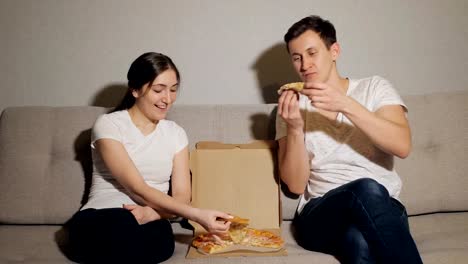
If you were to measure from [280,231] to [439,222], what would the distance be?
0.62 metres

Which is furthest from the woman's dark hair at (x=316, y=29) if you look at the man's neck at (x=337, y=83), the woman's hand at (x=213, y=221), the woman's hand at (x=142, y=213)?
the woman's hand at (x=142, y=213)

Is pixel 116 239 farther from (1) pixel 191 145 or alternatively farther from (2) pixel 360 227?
(2) pixel 360 227

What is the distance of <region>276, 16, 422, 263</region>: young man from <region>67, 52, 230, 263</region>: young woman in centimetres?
35

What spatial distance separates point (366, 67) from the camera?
2.17 meters

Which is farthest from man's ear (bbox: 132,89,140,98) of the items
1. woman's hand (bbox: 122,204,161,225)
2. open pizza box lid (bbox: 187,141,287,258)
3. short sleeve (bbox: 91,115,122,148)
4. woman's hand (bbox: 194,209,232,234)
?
woman's hand (bbox: 194,209,232,234)

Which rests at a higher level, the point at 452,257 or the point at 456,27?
the point at 456,27

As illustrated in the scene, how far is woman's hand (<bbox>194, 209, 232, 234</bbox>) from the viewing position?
1497 mm

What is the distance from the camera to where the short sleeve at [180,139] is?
1.75m

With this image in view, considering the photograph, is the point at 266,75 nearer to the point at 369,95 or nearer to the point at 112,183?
the point at 369,95

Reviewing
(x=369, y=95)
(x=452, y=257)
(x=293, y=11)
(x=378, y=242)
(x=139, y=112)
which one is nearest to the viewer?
(x=378, y=242)

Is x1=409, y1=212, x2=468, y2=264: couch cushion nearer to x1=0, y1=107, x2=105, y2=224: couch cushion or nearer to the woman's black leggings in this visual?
the woman's black leggings

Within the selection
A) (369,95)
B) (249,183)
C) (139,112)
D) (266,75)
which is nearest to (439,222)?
(369,95)

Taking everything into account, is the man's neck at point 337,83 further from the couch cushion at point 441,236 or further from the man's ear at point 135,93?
the man's ear at point 135,93

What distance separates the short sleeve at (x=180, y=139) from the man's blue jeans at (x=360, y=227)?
1.75 feet
